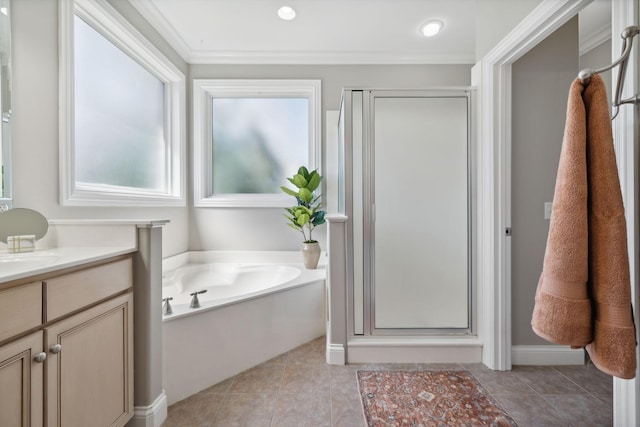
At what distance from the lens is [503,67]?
1.69 metres

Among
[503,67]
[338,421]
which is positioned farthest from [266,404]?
[503,67]

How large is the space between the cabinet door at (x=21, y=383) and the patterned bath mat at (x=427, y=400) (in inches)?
48.9

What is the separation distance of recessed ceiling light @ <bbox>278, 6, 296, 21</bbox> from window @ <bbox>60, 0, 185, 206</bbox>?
104cm

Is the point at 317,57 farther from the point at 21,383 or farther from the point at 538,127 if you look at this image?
the point at 21,383

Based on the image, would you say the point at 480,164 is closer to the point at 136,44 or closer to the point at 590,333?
the point at 590,333

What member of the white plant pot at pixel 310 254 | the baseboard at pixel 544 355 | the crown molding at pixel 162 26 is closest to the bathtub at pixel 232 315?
the white plant pot at pixel 310 254

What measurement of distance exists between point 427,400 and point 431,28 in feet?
8.86

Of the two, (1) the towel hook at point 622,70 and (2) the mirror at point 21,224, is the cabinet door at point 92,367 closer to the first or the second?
(2) the mirror at point 21,224

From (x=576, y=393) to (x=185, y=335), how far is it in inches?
84.1

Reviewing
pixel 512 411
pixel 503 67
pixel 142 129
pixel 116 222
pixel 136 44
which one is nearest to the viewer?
pixel 116 222

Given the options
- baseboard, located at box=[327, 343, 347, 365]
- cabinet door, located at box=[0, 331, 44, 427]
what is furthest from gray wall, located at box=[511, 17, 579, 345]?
cabinet door, located at box=[0, 331, 44, 427]

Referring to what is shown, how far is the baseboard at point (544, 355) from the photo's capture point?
178cm

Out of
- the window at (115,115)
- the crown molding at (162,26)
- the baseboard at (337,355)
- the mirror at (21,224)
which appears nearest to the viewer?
the mirror at (21,224)

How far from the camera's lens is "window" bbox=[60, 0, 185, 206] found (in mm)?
1479
